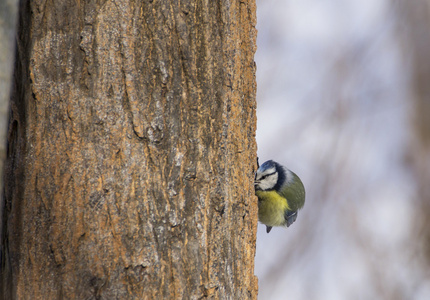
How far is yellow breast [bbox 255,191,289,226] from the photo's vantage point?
2859 millimetres

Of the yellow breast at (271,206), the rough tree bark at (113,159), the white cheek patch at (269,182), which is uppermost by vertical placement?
the rough tree bark at (113,159)

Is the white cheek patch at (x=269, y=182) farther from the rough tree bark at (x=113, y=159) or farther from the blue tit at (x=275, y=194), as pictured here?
the rough tree bark at (x=113, y=159)

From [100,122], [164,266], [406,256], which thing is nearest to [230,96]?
[100,122]

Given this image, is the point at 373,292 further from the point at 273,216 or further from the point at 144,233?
the point at 144,233

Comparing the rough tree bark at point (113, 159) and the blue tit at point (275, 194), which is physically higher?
the rough tree bark at point (113, 159)

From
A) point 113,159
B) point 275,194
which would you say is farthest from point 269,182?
point 113,159

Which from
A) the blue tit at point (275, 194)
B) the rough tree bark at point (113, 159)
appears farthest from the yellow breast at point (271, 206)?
the rough tree bark at point (113, 159)

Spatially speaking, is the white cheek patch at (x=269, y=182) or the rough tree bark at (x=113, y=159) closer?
the rough tree bark at (x=113, y=159)

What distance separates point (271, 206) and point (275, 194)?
0.24 ft

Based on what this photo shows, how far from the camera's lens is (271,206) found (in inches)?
113

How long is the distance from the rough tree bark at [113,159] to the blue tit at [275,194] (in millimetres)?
1510

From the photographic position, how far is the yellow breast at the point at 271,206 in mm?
2859

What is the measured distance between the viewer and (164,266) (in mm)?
1173

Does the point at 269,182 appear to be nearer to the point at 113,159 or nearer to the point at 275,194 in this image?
the point at 275,194
